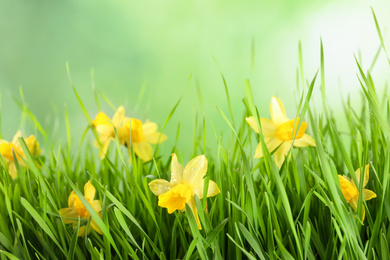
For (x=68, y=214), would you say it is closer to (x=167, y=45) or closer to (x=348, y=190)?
(x=348, y=190)

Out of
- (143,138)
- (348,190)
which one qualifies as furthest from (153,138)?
(348,190)

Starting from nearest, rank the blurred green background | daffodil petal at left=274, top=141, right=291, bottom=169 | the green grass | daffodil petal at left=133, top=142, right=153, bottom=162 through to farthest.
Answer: the green grass < daffodil petal at left=274, top=141, right=291, bottom=169 < daffodil petal at left=133, top=142, right=153, bottom=162 < the blurred green background

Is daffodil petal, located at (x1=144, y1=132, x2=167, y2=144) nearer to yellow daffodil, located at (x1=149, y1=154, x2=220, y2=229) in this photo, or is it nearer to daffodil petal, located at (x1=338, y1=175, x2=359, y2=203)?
yellow daffodil, located at (x1=149, y1=154, x2=220, y2=229)

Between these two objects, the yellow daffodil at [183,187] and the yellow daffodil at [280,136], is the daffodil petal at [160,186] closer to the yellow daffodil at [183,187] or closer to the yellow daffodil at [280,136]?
the yellow daffodil at [183,187]

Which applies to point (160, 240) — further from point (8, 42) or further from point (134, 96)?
point (8, 42)

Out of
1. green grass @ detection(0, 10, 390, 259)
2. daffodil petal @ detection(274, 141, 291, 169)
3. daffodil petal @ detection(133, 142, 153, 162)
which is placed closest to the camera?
green grass @ detection(0, 10, 390, 259)

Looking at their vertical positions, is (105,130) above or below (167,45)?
below

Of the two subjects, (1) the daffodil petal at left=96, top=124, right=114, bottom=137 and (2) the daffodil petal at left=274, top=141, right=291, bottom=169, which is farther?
(1) the daffodil petal at left=96, top=124, right=114, bottom=137

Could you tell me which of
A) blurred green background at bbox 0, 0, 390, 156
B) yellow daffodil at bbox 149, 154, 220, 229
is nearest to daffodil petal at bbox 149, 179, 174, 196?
yellow daffodil at bbox 149, 154, 220, 229
